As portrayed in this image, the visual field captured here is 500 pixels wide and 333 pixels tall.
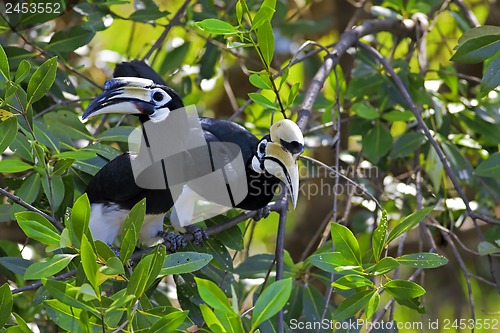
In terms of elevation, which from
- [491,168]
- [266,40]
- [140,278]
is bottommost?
[491,168]

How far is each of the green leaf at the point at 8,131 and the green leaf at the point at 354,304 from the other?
746 mm

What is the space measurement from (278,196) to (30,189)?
79 cm

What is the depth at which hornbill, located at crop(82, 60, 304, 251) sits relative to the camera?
6.15ft

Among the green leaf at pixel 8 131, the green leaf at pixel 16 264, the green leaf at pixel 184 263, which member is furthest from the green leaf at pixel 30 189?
the green leaf at pixel 184 263

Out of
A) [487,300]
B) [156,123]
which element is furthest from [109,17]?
[487,300]

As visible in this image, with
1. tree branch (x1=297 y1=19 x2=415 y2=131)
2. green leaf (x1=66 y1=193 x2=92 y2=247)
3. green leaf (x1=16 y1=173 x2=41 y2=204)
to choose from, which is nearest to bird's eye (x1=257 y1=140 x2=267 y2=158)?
tree branch (x1=297 y1=19 x2=415 y2=131)

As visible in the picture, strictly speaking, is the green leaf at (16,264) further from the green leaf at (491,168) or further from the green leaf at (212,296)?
the green leaf at (491,168)

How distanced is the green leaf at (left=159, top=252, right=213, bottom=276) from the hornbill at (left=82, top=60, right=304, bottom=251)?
472 millimetres

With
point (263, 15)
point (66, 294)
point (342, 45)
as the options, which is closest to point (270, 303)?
point (66, 294)

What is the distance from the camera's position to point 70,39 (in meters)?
2.24

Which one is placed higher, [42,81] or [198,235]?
[42,81]

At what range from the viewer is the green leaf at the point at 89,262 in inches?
46.6
